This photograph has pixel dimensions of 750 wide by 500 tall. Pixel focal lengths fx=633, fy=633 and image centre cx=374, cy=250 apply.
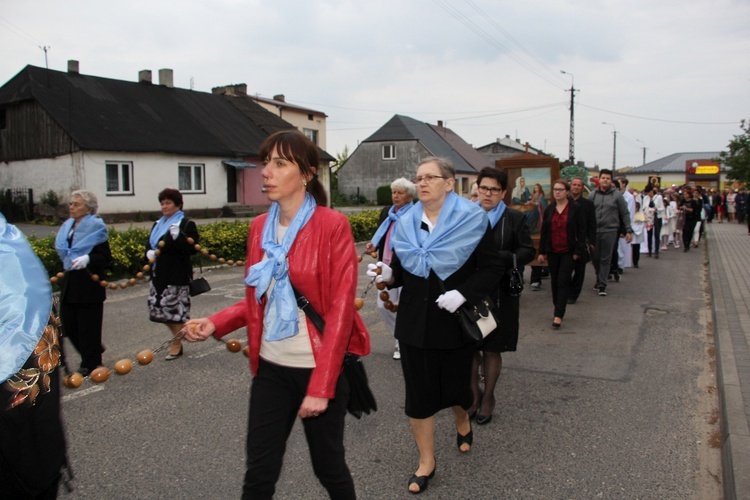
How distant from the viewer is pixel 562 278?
772 centimetres

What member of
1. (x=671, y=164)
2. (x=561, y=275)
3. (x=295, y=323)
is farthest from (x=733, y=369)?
(x=671, y=164)

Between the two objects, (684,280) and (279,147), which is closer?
(279,147)

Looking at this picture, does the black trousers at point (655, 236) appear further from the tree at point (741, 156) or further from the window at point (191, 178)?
the window at point (191, 178)

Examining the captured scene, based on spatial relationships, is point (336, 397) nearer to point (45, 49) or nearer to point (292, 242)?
point (292, 242)

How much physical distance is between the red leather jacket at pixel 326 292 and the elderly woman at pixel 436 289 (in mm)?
886

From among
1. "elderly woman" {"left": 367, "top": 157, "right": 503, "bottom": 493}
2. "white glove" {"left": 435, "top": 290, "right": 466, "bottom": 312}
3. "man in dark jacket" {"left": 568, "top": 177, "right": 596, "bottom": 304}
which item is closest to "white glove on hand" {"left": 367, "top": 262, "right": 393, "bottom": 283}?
"elderly woman" {"left": 367, "top": 157, "right": 503, "bottom": 493}

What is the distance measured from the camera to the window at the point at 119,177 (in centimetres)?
2572

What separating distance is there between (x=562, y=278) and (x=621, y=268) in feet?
21.6

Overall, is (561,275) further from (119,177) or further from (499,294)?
(119,177)

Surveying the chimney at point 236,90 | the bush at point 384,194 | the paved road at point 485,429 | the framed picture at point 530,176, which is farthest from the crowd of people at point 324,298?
the bush at point 384,194

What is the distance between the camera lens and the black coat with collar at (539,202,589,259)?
7.71 meters

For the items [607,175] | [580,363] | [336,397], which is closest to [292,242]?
[336,397]

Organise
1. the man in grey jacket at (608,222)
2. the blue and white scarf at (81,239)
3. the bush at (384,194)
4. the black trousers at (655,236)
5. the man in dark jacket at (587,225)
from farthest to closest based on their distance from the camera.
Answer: the bush at (384,194)
the black trousers at (655,236)
the man in grey jacket at (608,222)
the man in dark jacket at (587,225)
the blue and white scarf at (81,239)

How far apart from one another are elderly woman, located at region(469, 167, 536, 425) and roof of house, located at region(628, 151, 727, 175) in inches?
3230
